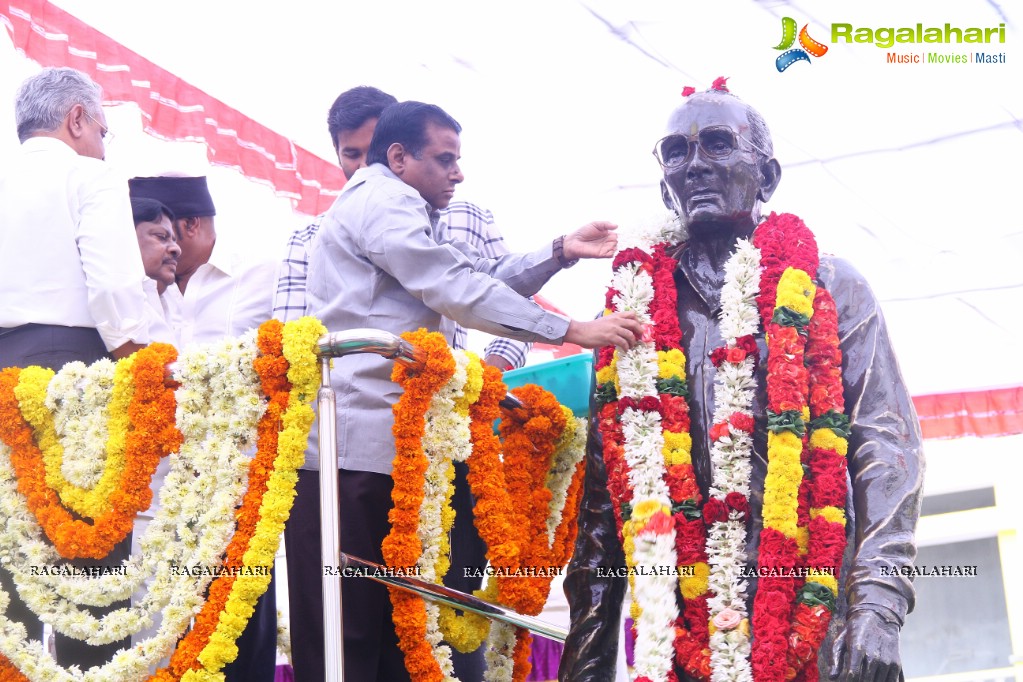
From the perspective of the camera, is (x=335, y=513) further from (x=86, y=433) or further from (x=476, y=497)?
(x=86, y=433)

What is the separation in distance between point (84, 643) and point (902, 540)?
221 centimetres

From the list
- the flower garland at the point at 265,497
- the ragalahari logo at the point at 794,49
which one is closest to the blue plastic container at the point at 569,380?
the flower garland at the point at 265,497

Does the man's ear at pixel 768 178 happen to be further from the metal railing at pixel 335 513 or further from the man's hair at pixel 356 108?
the man's hair at pixel 356 108

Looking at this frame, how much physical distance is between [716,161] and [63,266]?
2058 mm

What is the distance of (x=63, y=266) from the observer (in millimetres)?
3703

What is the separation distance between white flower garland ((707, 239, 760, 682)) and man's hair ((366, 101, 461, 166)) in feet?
3.68

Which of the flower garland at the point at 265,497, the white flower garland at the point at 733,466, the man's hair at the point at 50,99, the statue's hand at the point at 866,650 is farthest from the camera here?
the man's hair at the point at 50,99

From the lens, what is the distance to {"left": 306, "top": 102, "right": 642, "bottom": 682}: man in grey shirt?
10.5 feet

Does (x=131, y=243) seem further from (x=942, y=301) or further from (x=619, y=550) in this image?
(x=942, y=301)

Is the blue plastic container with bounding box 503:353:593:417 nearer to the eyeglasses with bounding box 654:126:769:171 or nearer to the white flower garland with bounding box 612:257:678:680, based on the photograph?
the white flower garland with bounding box 612:257:678:680

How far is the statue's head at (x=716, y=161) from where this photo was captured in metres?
3.15

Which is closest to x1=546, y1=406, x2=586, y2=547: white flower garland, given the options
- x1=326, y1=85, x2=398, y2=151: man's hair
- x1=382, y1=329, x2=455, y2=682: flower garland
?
x1=382, y1=329, x2=455, y2=682: flower garland

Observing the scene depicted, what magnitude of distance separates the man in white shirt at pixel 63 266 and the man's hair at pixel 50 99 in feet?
A: 0.35

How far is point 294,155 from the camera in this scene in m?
7.30
